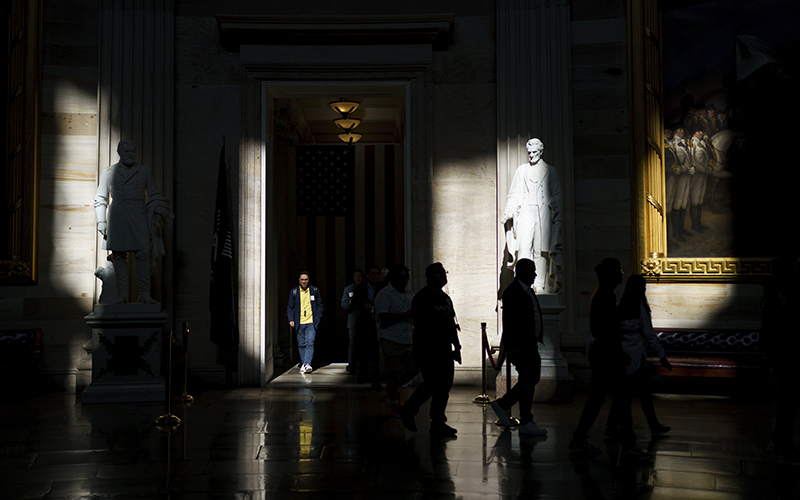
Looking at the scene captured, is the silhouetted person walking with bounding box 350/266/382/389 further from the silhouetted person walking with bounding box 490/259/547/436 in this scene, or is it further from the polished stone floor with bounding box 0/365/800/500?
the silhouetted person walking with bounding box 490/259/547/436

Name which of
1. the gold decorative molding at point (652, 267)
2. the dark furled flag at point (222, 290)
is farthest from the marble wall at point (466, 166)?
the dark furled flag at point (222, 290)

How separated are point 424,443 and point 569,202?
4603 mm

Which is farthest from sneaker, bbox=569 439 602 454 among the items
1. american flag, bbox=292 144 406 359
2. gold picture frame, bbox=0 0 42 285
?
american flag, bbox=292 144 406 359

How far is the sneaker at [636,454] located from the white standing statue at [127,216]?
5.98 metres

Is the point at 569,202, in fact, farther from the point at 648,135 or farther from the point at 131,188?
the point at 131,188

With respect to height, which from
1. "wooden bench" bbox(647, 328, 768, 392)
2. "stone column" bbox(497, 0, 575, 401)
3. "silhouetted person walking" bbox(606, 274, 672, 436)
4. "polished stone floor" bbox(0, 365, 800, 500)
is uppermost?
"stone column" bbox(497, 0, 575, 401)

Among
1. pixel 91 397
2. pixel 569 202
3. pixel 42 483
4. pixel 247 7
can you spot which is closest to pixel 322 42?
pixel 247 7

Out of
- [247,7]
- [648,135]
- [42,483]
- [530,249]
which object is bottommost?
[42,483]

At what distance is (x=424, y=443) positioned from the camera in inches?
251

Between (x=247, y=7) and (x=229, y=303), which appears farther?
(x=247, y=7)

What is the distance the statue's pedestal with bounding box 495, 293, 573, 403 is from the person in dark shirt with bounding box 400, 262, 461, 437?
2.16 meters

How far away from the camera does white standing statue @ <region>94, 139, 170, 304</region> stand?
Answer: 29.1 feet

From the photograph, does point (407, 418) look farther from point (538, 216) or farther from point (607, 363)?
point (538, 216)

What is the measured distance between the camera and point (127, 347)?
895 cm
